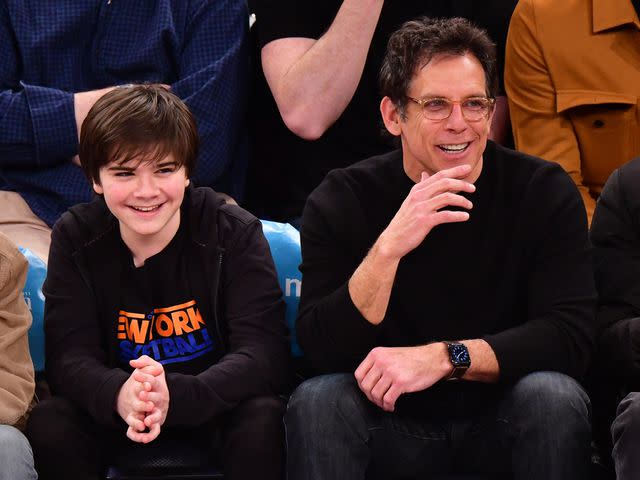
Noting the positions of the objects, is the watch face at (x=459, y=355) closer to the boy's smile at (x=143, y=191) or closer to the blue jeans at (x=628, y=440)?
the blue jeans at (x=628, y=440)

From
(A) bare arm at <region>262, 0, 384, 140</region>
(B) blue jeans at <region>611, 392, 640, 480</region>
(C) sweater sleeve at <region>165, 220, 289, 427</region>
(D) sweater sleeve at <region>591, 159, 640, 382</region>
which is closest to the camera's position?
(B) blue jeans at <region>611, 392, 640, 480</region>

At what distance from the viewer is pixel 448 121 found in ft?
7.75

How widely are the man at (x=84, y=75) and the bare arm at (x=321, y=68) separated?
5.9 inches

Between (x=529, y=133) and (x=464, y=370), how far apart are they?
3.25 feet

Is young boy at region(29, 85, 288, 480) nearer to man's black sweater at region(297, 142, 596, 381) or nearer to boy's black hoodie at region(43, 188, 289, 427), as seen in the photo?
boy's black hoodie at region(43, 188, 289, 427)

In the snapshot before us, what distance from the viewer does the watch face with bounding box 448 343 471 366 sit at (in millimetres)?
2254

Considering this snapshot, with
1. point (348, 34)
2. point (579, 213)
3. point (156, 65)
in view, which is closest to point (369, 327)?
point (579, 213)

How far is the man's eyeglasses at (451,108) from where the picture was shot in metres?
2.37

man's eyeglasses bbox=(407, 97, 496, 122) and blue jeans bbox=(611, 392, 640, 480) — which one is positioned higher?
man's eyeglasses bbox=(407, 97, 496, 122)

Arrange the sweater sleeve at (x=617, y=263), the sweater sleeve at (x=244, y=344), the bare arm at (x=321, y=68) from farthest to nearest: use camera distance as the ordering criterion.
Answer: the bare arm at (x=321, y=68)
the sweater sleeve at (x=617, y=263)
the sweater sleeve at (x=244, y=344)

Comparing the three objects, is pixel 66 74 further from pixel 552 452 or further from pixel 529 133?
pixel 552 452

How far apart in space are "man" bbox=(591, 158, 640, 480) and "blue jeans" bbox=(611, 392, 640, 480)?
0.63ft

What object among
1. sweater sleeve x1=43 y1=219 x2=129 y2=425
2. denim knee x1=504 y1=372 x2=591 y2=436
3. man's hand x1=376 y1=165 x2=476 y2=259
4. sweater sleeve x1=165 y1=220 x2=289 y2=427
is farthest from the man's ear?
sweater sleeve x1=43 y1=219 x2=129 y2=425

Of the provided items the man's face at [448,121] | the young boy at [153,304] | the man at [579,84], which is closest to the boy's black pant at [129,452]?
the young boy at [153,304]
